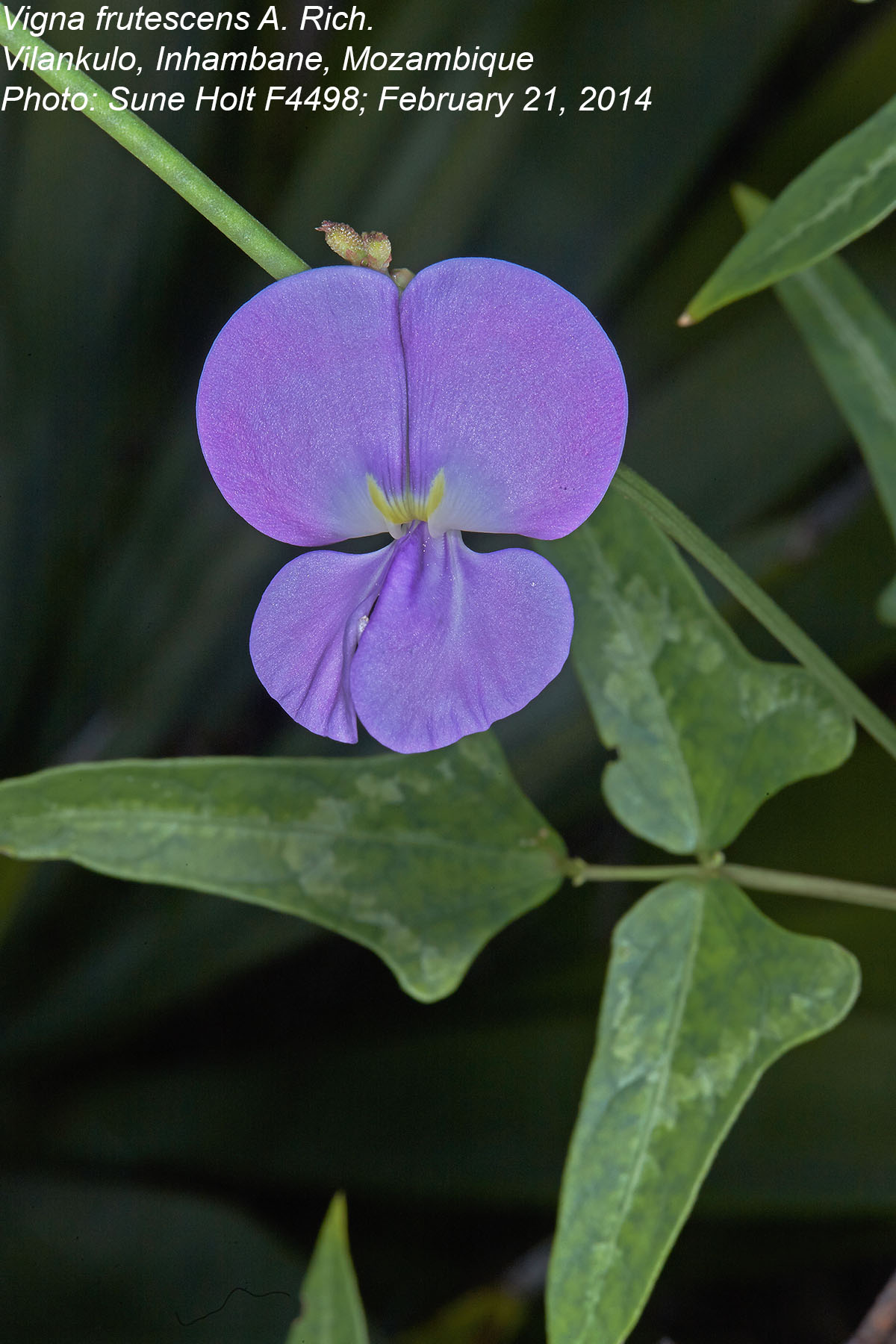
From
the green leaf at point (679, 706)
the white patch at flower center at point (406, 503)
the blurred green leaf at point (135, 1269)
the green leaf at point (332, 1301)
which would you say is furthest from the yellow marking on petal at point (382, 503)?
the blurred green leaf at point (135, 1269)

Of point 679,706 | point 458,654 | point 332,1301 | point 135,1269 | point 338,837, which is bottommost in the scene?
point 135,1269

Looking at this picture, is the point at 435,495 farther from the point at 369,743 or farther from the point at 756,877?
the point at 369,743

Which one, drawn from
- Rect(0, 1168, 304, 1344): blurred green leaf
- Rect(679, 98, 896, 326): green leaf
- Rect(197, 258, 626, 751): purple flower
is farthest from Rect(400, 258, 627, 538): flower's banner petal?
Rect(0, 1168, 304, 1344): blurred green leaf

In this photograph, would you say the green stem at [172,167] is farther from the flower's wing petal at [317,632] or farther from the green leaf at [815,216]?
the green leaf at [815,216]

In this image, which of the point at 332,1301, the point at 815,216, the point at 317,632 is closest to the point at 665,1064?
the point at 332,1301

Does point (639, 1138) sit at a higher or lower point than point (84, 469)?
higher

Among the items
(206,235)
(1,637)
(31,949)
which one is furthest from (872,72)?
(31,949)

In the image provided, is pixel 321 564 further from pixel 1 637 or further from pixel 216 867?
pixel 1 637
